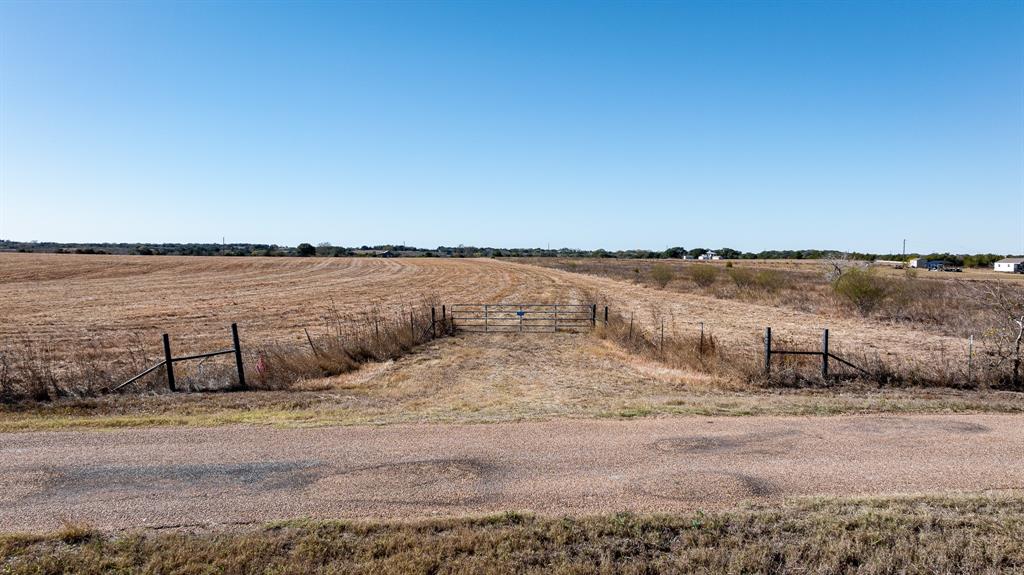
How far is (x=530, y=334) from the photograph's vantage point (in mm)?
23375

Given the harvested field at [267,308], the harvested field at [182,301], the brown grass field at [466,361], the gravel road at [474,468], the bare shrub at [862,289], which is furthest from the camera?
the bare shrub at [862,289]

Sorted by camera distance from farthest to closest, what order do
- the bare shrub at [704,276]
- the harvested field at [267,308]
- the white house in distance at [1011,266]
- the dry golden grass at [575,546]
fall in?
1. the white house in distance at [1011,266]
2. the bare shrub at [704,276]
3. the harvested field at [267,308]
4. the dry golden grass at [575,546]

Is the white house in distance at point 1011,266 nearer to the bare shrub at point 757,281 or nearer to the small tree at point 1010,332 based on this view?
the bare shrub at point 757,281

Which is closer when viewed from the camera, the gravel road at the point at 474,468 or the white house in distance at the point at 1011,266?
the gravel road at the point at 474,468

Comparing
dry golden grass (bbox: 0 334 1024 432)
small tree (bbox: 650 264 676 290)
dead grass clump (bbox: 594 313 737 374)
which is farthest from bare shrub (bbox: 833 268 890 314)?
small tree (bbox: 650 264 676 290)

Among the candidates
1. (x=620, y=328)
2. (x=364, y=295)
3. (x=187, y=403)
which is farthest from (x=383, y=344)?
(x=364, y=295)

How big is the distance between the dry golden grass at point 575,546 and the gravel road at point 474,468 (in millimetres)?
375

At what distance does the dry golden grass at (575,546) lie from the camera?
210 inches

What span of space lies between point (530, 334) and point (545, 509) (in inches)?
667

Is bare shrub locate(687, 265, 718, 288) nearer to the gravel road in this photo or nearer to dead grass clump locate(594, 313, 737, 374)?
dead grass clump locate(594, 313, 737, 374)

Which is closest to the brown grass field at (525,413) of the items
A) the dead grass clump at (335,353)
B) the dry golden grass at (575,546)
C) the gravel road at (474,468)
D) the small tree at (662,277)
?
the dry golden grass at (575,546)

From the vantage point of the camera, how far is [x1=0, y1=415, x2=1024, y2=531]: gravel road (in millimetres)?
6531

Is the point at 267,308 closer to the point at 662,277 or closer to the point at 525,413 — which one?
the point at 525,413

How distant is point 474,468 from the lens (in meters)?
7.66
